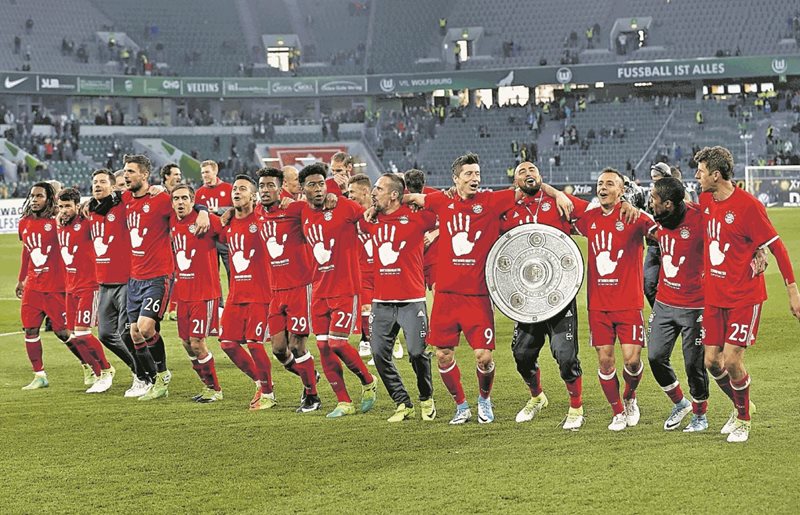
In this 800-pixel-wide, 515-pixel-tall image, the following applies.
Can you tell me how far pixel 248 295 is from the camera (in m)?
10.3

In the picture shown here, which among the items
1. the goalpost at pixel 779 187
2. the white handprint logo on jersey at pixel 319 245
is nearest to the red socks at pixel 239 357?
the white handprint logo on jersey at pixel 319 245

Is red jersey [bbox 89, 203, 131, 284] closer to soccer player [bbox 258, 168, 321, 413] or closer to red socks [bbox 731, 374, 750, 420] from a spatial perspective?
soccer player [bbox 258, 168, 321, 413]

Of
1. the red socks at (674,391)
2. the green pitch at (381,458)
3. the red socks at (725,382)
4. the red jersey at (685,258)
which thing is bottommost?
the green pitch at (381,458)

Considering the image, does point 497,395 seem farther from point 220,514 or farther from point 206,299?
point 220,514

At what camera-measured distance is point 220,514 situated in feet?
22.2

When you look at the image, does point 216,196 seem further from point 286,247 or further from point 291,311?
point 291,311

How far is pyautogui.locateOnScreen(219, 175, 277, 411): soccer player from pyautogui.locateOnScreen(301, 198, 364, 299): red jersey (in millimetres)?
670

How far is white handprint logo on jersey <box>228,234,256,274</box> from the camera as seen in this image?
10352 millimetres

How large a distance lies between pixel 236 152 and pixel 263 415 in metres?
45.7

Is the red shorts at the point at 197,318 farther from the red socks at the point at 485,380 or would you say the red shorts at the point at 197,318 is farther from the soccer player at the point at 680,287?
the soccer player at the point at 680,287

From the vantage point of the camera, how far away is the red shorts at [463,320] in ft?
29.7

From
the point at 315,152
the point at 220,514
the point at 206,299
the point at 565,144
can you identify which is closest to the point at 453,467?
the point at 220,514

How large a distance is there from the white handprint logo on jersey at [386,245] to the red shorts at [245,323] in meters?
1.43

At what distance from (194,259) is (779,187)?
33032 mm
